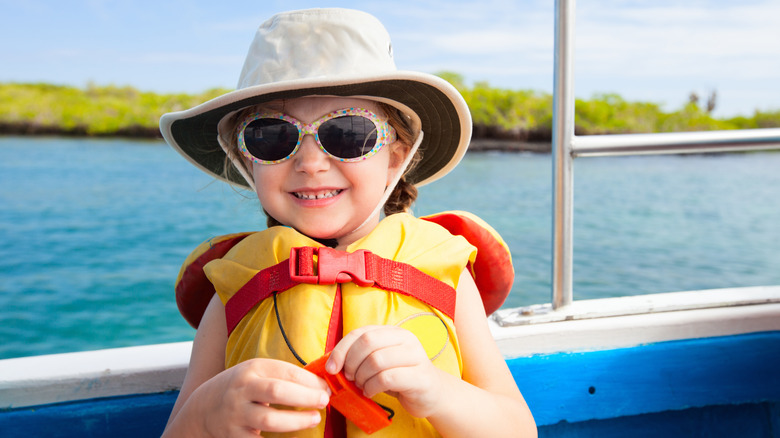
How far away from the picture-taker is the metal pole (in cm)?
135

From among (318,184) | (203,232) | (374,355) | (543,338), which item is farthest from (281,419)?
(203,232)

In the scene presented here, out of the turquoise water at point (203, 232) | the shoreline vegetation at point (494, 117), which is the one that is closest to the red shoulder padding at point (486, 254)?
the turquoise water at point (203, 232)

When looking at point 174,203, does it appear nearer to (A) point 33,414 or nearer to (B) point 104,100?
(A) point 33,414

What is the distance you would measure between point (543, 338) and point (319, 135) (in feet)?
2.43

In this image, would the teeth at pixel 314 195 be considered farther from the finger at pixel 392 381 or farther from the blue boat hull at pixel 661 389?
the blue boat hull at pixel 661 389

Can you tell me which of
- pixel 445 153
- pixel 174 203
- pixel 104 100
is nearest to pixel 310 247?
pixel 445 153

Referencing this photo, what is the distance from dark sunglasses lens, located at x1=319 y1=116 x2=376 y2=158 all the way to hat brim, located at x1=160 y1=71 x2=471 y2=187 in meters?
0.06

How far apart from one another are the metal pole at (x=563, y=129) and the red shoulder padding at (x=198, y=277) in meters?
0.74

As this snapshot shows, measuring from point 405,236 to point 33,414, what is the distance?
862mm

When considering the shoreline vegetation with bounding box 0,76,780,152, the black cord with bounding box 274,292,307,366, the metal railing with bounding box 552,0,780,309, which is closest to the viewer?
the black cord with bounding box 274,292,307,366

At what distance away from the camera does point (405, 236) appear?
1118 mm

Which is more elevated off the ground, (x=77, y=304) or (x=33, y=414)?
(x=33, y=414)

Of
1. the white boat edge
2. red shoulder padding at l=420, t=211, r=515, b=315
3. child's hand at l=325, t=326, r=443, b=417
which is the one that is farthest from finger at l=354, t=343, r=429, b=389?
the white boat edge

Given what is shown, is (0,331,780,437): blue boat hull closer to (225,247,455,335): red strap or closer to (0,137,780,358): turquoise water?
(225,247,455,335): red strap
